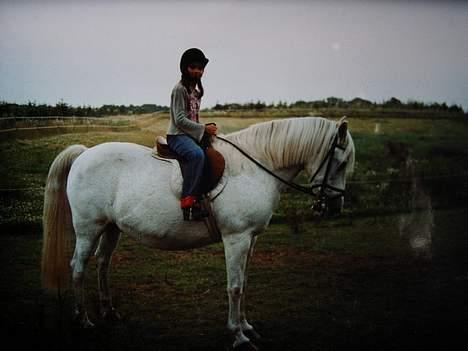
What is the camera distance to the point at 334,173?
349 centimetres

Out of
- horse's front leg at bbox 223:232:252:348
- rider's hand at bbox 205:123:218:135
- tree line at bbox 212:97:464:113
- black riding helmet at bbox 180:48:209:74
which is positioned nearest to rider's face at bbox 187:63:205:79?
black riding helmet at bbox 180:48:209:74

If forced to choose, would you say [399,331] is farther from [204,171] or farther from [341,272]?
[204,171]

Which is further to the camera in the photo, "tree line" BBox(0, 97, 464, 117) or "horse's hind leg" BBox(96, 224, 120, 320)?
"tree line" BBox(0, 97, 464, 117)

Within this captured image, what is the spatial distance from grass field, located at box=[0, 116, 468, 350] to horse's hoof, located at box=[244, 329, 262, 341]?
10cm

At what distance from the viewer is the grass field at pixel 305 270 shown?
12.2ft

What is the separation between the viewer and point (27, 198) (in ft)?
17.6

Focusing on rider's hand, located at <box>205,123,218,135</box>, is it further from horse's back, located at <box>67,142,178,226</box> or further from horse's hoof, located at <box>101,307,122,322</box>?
horse's hoof, located at <box>101,307,122,322</box>

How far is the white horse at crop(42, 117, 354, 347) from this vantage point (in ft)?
11.2

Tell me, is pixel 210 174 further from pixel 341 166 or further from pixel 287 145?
pixel 341 166

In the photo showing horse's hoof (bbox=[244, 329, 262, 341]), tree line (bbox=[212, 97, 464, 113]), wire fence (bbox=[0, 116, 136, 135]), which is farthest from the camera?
tree line (bbox=[212, 97, 464, 113])

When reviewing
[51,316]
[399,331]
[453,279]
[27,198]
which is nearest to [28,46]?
[27,198]

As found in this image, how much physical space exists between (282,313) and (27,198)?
3.29m

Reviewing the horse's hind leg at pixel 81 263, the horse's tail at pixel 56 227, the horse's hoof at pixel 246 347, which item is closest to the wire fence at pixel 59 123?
the horse's tail at pixel 56 227

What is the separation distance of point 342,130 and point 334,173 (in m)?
0.34
